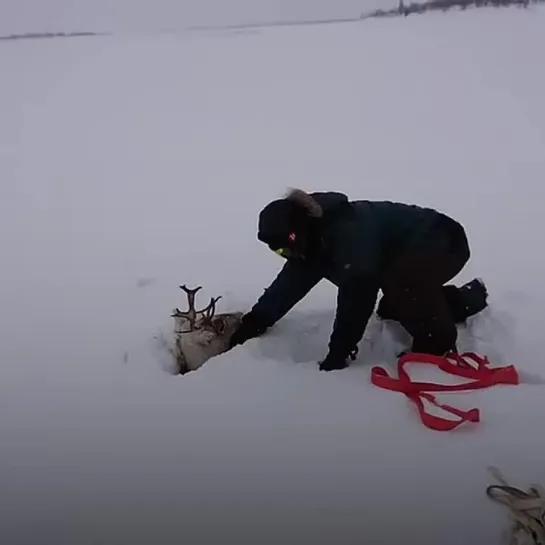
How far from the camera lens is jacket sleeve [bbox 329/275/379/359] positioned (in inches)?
41.0

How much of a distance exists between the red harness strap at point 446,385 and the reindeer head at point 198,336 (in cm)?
28

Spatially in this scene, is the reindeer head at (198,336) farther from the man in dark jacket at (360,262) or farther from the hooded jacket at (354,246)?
the hooded jacket at (354,246)

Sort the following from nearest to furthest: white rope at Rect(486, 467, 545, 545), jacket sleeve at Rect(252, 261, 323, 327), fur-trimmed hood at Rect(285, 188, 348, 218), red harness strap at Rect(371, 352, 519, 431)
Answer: white rope at Rect(486, 467, 545, 545), red harness strap at Rect(371, 352, 519, 431), fur-trimmed hood at Rect(285, 188, 348, 218), jacket sleeve at Rect(252, 261, 323, 327)

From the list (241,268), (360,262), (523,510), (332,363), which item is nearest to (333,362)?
(332,363)

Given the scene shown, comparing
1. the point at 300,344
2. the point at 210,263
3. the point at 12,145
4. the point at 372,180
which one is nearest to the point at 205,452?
the point at 300,344

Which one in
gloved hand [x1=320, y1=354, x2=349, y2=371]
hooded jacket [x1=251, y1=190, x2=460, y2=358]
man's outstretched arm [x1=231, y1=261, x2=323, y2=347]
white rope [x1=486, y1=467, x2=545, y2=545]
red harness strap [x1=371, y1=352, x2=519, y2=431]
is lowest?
white rope [x1=486, y1=467, x2=545, y2=545]

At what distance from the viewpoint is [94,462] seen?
0.89 m

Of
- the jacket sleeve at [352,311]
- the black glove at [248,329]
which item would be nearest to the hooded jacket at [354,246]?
the jacket sleeve at [352,311]

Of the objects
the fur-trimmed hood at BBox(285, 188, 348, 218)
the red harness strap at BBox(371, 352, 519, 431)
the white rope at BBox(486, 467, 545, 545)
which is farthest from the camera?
the fur-trimmed hood at BBox(285, 188, 348, 218)

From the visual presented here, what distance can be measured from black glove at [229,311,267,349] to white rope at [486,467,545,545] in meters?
0.51

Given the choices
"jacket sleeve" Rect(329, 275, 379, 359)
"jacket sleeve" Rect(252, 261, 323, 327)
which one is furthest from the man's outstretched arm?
"jacket sleeve" Rect(329, 275, 379, 359)

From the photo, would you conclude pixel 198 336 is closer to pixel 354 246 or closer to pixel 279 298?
pixel 279 298

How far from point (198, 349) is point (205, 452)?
30 centimetres

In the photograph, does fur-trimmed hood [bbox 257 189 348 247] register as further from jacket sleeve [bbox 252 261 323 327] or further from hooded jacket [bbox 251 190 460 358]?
jacket sleeve [bbox 252 261 323 327]
